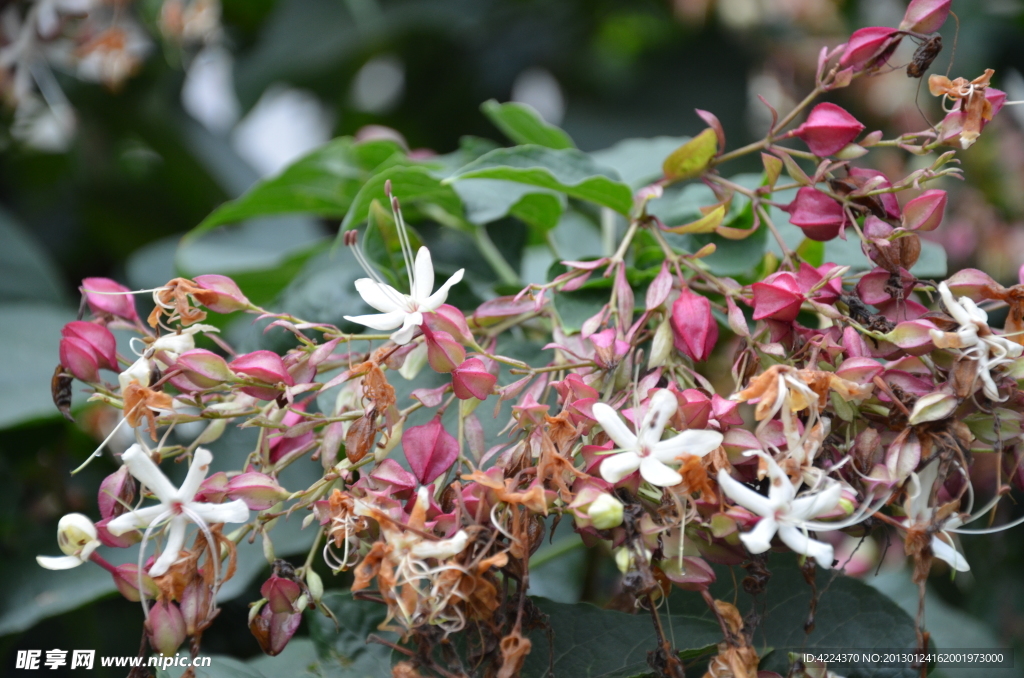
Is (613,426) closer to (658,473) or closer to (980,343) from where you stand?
(658,473)

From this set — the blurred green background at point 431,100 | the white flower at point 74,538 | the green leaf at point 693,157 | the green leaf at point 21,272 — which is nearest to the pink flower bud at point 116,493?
the white flower at point 74,538

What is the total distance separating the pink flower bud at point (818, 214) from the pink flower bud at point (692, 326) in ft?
0.25

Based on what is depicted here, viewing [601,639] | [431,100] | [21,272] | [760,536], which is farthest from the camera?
[431,100]

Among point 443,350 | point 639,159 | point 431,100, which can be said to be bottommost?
point 431,100

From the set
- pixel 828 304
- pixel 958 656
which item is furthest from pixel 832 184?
pixel 958 656

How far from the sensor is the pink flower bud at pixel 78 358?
40cm

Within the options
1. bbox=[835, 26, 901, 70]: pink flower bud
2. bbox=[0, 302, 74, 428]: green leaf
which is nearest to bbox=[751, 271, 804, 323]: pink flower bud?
bbox=[835, 26, 901, 70]: pink flower bud

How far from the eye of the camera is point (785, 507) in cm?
33

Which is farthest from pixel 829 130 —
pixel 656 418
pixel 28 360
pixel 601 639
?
pixel 28 360

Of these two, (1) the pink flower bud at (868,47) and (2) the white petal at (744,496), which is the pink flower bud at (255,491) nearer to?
(2) the white petal at (744,496)

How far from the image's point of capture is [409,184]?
0.55 meters

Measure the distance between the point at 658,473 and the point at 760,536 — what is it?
0.16ft

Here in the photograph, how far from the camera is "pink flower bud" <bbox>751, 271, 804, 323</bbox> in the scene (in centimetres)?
37

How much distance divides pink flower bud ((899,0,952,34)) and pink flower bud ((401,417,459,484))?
12.4 inches
